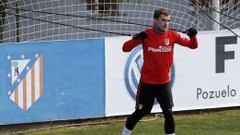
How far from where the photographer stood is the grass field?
28.9 ft

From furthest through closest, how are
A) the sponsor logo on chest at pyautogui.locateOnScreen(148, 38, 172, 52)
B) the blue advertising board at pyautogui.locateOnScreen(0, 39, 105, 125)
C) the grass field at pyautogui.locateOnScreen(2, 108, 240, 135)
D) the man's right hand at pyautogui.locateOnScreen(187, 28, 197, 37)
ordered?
the grass field at pyautogui.locateOnScreen(2, 108, 240, 135)
the blue advertising board at pyautogui.locateOnScreen(0, 39, 105, 125)
the man's right hand at pyautogui.locateOnScreen(187, 28, 197, 37)
the sponsor logo on chest at pyautogui.locateOnScreen(148, 38, 172, 52)

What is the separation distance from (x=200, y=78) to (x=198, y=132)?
135cm

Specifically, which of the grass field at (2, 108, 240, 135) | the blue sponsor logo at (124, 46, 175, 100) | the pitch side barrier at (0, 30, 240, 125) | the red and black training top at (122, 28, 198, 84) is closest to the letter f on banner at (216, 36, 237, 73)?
the pitch side barrier at (0, 30, 240, 125)

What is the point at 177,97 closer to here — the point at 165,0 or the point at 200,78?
the point at 200,78

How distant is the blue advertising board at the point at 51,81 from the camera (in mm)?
8641

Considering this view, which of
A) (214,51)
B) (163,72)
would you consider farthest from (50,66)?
(214,51)

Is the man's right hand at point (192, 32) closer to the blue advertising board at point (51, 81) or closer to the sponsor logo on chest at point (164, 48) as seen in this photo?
the sponsor logo on chest at point (164, 48)

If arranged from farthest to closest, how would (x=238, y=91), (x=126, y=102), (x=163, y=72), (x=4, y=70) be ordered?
(x=238, y=91), (x=126, y=102), (x=4, y=70), (x=163, y=72)

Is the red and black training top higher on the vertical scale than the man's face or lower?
lower

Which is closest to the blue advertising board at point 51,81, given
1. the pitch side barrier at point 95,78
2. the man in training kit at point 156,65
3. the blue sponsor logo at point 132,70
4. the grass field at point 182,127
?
the pitch side barrier at point 95,78

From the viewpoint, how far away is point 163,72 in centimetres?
753

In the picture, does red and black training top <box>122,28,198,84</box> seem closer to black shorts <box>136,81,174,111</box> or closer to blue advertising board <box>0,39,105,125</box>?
black shorts <box>136,81,174,111</box>

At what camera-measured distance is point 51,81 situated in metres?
8.91

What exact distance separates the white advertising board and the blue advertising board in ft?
0.68
